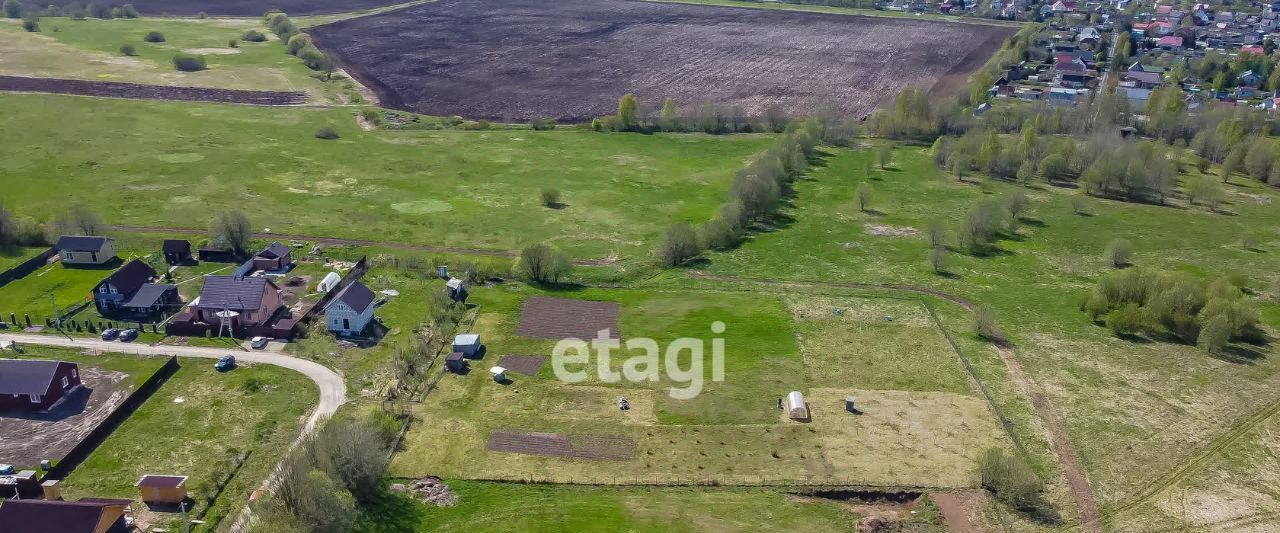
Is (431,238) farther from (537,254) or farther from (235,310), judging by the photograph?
(235,310)

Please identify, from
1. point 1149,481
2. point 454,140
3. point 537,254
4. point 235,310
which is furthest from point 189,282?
point 1149,481

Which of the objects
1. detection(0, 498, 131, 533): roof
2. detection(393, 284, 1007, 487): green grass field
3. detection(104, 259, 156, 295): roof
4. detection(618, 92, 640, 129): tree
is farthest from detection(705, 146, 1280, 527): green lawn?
detection(0, 498, 131, 533): roof

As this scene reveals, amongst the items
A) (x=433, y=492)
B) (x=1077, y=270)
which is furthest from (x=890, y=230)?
(x=433, y=492)

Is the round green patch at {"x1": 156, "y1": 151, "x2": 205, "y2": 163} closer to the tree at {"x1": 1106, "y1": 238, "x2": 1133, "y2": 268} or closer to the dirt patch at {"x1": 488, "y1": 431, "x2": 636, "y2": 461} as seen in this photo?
the dirt patch at {"x1": 488, "y1": 431, "x2": 636, "y2": 461}

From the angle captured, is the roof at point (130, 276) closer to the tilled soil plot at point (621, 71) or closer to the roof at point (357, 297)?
the roof at point (357, 297)

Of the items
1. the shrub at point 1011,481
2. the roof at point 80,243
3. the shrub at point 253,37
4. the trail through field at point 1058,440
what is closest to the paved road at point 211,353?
the roof at point 80,243

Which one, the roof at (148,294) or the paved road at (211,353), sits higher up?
the roof at (148,294)
